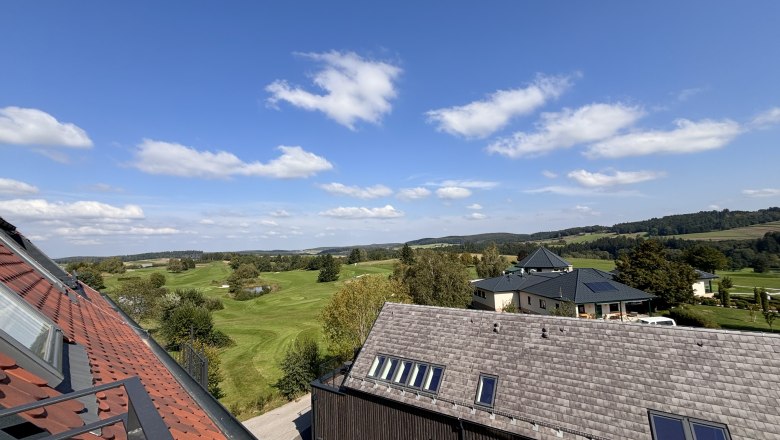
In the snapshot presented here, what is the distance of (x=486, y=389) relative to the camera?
12.3m

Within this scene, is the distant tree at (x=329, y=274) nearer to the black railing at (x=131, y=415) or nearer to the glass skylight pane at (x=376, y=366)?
the glass skylight pane at (x=376, y=366)

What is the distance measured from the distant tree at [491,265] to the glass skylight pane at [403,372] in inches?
2531

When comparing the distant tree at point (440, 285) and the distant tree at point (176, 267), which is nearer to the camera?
the distant tree at point (440, 285)

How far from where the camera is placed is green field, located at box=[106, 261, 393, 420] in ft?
97.5

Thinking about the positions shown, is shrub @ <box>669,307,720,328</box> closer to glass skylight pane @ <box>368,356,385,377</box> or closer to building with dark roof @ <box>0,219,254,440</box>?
glass skylight pane @ <box>368,356,385,377</box>

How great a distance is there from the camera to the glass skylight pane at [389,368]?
14.6m

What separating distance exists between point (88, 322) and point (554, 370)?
13.2m

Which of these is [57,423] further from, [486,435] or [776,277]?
[776,277]

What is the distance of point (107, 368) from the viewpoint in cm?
447

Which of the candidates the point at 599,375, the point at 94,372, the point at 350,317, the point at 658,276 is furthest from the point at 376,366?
the point at 658,276

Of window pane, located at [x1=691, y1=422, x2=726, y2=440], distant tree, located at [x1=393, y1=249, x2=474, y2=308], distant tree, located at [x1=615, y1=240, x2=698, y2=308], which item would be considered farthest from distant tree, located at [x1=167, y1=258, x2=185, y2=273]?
window pane, located at [x1=691, y1=422, x2=726, y2=440]

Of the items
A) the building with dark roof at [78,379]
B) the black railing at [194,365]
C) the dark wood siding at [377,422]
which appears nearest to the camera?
the building with dark roof at [78,379]

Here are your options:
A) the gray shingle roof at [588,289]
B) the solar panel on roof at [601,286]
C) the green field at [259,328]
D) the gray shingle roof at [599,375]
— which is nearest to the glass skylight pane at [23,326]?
the gray shingle roof at [599,375]

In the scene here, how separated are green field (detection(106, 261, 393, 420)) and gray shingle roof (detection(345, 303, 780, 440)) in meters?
17.3
